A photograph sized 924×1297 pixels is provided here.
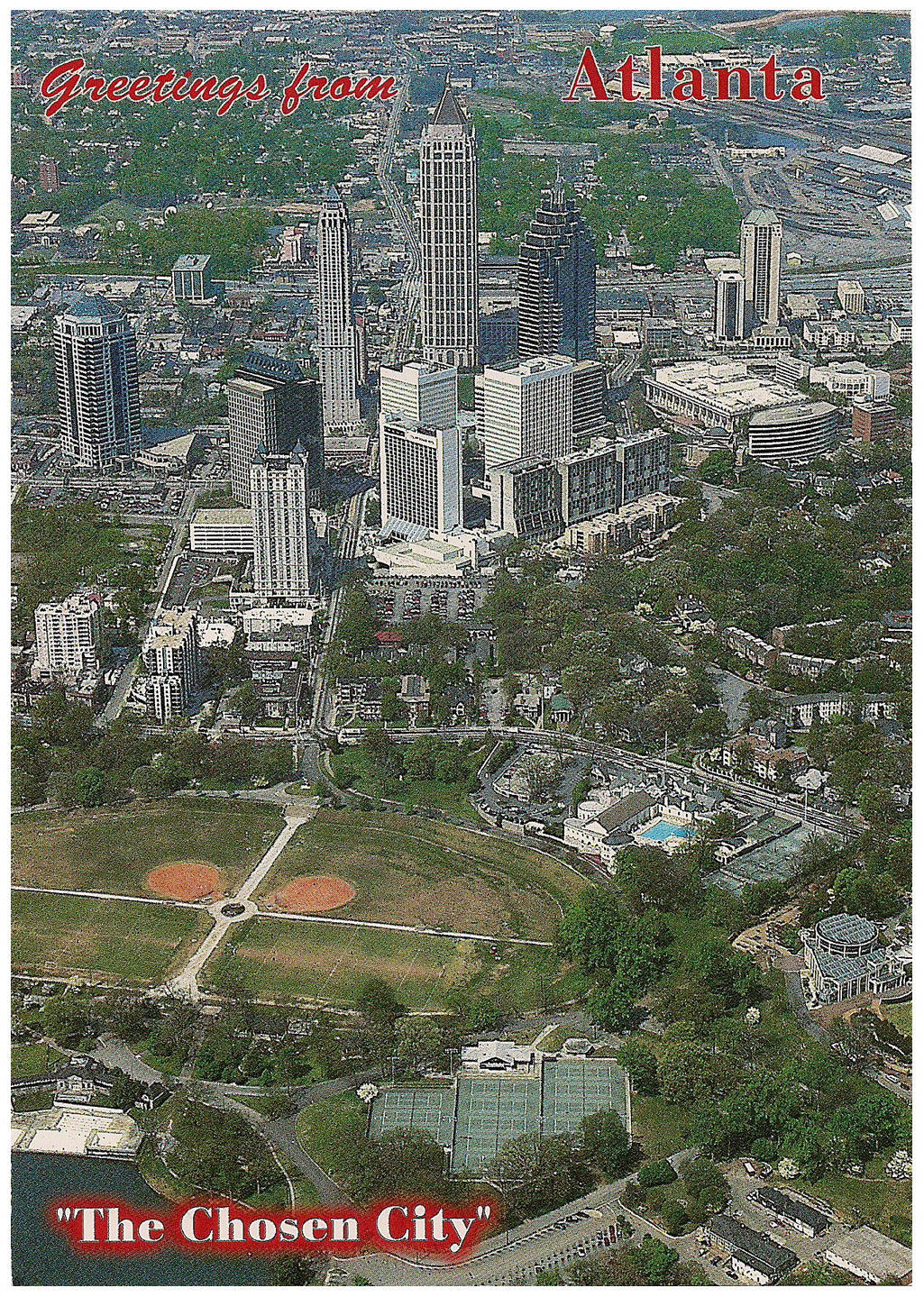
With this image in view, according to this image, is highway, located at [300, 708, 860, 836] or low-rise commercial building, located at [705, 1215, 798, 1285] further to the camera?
highway, located at [300, 708, 860, 836]

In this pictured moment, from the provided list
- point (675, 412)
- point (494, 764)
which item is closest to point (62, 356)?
point (675, 412)

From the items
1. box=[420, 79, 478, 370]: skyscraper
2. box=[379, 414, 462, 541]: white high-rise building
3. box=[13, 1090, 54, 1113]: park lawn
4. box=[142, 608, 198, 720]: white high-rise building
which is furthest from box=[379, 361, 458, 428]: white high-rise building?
box=[13, 1090, 54, 1113]: park lawn

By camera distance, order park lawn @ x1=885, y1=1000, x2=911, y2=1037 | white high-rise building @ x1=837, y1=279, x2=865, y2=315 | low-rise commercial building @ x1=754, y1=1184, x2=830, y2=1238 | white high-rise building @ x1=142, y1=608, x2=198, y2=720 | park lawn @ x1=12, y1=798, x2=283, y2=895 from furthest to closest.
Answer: white high-rise building @ x1=837, y1=279, x2=865, y2=315 → white high-rise building @ x1=142, y1=608, x2=198, y2=720 → park lawn @ x1=12, y1=798, x2=283, y2=895 → park lawn @ x1=885, y1=1000, x2=911, y2=1037 → low-rise commercial building @ x1=754, y1=1184, x2=830, y2=1238

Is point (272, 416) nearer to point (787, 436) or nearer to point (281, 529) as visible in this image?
point (281, 529)

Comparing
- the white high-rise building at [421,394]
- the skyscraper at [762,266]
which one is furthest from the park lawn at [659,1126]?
the skyscraper at [762,266]

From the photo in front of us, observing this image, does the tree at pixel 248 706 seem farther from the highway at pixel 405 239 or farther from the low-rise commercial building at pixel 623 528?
the highway at pixel 405 239

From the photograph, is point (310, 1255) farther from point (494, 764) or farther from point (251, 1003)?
point (494, 764)

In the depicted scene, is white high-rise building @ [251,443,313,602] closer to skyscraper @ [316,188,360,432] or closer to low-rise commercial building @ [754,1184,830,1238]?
skyscraper @ [316,188,360,432]

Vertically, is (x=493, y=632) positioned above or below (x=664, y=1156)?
above
